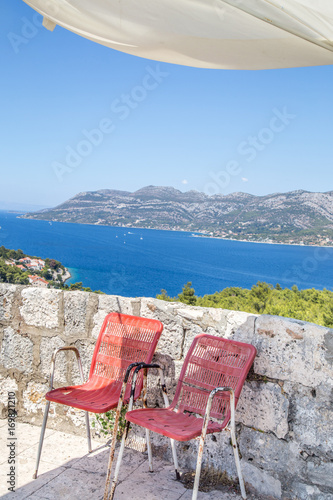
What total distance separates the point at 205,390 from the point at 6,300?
145cm

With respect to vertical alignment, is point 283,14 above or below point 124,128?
below

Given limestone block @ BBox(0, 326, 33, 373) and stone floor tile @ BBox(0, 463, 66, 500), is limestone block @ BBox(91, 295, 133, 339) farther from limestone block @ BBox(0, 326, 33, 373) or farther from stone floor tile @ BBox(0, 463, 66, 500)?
stone floor tile @ BBox(0, 463, 66, 500)

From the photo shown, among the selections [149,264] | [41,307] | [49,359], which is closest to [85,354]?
[49,359]

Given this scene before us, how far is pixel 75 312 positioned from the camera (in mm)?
2467

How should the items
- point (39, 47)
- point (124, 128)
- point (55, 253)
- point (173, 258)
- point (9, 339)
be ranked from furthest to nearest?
point (173, 258) → point (124, 128) → point (55, 253) → point (39, 47) → point (9, 339)

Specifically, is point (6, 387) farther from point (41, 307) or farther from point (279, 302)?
point (279, 302)

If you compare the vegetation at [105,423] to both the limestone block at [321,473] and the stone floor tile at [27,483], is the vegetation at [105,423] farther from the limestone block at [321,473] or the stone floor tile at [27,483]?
the limestone block at [321,473]

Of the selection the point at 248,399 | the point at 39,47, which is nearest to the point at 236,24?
the point at 248,399

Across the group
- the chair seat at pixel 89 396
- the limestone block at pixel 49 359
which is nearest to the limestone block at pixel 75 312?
the limestone block at pixel 49 359

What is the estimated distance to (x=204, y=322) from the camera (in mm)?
2146

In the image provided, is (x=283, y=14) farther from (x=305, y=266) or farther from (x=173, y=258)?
(x=305, y=266)

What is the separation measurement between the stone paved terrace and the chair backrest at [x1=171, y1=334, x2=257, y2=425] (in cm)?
39

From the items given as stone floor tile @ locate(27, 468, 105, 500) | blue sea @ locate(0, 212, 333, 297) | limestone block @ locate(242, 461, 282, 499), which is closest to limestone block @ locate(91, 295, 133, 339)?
stone floor tile @ locate(27, 468, 105, 500)

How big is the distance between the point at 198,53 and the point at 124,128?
5493 centimetres
